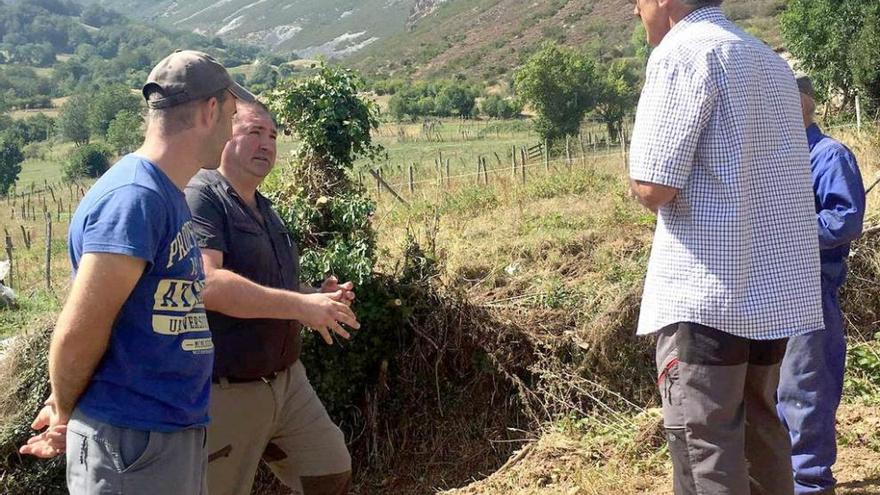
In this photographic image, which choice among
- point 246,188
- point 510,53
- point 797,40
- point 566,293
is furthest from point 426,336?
point 510,53

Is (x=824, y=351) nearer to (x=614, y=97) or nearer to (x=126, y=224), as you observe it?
(x=126, y=224)

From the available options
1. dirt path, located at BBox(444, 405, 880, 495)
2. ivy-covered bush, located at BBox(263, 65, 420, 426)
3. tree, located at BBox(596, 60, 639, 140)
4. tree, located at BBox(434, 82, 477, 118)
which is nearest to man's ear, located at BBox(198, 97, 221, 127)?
dirt path, located at BBox(444, 405, 880, 495)

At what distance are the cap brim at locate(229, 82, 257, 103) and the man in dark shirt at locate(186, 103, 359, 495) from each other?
0.25m

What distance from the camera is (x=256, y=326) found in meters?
A: 3.29

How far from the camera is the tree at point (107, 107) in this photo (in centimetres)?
10406

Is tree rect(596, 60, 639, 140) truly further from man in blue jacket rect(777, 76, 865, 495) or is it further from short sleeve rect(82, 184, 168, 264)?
short sleeve rect(82, 184, 168, 264)

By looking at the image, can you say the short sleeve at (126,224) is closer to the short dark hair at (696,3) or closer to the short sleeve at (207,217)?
the short sleeve at (207,217)

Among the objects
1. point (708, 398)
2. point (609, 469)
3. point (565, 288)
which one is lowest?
point (609, 469)

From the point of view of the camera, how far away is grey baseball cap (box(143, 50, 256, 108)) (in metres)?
2.37

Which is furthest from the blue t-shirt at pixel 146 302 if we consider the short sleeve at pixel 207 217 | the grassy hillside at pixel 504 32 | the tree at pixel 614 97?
the grassy hillside at pixel 504 32

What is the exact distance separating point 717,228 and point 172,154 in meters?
1.53

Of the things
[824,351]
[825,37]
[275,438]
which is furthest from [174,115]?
[825,37]

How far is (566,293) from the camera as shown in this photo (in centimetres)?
635

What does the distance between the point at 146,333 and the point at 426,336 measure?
3.73m
